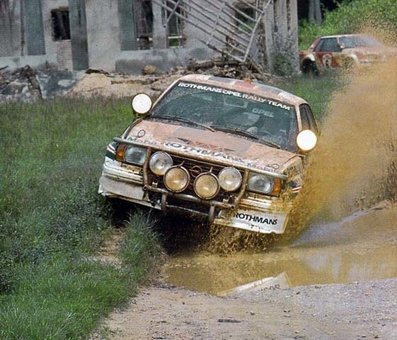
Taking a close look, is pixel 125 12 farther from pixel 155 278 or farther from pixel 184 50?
pixel 155 278

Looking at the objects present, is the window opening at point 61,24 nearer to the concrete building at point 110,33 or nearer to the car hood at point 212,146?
the concrete building at point 110,33

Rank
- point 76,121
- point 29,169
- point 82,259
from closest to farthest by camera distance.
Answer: point 82,259
point 29,169
point 76,121

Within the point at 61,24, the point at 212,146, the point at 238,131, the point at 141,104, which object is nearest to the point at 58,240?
the point at 212,146

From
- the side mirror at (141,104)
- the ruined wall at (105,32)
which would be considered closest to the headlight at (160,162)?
the side mirror at (141,104)

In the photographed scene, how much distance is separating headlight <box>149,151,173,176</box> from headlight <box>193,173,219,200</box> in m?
0.30

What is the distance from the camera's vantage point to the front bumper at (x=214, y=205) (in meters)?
9.54

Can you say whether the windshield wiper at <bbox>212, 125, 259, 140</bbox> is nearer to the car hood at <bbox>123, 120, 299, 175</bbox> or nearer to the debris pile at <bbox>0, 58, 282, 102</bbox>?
the car hood at <bbox>123, 120, 299, 175</bbox>

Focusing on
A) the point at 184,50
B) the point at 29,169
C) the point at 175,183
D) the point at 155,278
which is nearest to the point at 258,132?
the point at 175,183

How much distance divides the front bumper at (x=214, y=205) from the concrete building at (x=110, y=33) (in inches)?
709

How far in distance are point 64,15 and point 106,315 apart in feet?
74.5

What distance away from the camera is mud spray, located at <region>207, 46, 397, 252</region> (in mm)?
10977

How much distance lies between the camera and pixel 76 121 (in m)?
17.9

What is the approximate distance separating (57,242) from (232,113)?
2.62 meters

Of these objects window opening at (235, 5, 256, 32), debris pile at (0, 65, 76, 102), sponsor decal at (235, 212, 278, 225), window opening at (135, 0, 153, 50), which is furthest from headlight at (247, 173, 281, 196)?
window opening at (135, 0, 153, 50)
